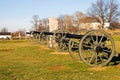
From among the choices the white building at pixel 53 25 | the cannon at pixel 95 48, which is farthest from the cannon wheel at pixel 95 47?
the white building at pixel 53 25

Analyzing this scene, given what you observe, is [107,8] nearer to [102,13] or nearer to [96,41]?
[102,13]

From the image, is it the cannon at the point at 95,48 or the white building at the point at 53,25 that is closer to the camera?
the cannon at the point at 95,48

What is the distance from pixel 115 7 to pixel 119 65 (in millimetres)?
81800

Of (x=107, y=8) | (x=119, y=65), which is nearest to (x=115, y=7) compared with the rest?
(x=107, y=8)

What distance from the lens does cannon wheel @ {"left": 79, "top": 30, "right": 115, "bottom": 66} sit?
1245cm

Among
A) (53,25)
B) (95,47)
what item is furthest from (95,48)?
(53,25)

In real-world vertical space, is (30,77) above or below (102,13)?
below

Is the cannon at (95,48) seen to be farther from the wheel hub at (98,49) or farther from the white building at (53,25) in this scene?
the white building at (53,25)

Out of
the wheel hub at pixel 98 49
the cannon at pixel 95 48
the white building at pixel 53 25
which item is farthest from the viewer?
the white building at pixel 53 25

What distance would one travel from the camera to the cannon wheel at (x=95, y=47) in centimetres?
1245

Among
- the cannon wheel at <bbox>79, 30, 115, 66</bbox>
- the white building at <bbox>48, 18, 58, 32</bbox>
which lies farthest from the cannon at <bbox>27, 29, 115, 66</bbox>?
the white building at <bbox>48, 18, 58, 32</bbox>

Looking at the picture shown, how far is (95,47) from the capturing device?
41.3 ft

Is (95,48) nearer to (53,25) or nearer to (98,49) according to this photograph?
(98,49)

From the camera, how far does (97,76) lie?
1119cm
